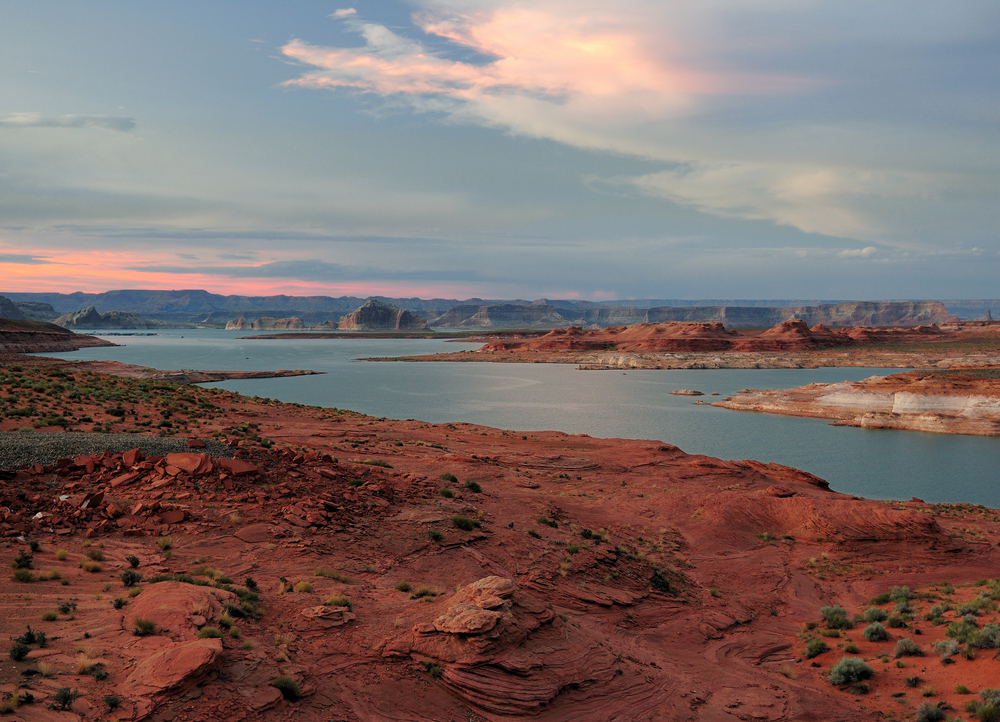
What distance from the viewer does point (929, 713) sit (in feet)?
40.7

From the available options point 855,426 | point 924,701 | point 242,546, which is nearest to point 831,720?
point 924,701

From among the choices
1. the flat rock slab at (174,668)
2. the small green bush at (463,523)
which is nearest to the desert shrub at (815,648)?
the small green bush at (463,523)

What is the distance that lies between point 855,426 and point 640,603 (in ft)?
186

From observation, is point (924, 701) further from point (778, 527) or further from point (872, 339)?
point (872, 339)

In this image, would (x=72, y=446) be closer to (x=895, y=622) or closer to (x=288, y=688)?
(x=288, y=688)

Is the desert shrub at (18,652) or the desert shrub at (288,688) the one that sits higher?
the desert shrub at (18,652)

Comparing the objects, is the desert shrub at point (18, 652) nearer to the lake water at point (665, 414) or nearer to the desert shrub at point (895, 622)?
the desert shrub at point (895, 622)

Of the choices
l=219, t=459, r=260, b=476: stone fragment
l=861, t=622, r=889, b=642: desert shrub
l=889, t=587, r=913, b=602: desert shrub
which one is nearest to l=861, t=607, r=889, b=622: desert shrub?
l=861, t=622, r=889, b=642: desert shrub

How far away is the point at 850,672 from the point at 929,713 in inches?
93.0

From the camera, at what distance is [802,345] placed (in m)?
181

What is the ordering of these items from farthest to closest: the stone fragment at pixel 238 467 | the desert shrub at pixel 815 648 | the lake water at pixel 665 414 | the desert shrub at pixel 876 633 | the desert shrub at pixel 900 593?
the lake water at pixel 665 414 → the desert shrub at pixel 900 593 → the stone fragment at pixel 238 467 → the desert shrub at pixel 876 633 → the desert shrub at pixel 815 648

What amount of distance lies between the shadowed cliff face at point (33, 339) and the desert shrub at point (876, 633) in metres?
151

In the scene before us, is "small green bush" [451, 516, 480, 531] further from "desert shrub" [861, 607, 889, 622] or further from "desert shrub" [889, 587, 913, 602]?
"desert shrub" [889, 587, 913, 602]

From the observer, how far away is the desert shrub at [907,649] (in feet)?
50.7
